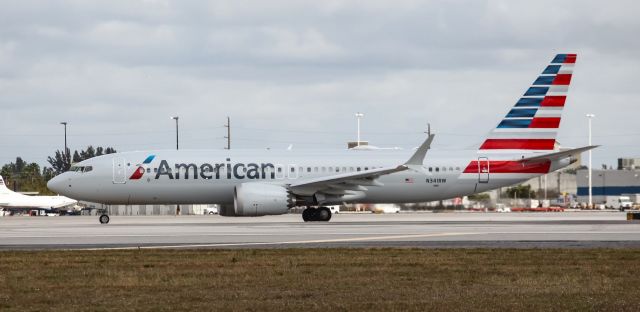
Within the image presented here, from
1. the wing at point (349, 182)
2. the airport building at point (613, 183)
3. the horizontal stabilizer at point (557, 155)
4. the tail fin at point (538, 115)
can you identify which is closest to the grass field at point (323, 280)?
the wing at point (349, 182)

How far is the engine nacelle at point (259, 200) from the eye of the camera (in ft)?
159

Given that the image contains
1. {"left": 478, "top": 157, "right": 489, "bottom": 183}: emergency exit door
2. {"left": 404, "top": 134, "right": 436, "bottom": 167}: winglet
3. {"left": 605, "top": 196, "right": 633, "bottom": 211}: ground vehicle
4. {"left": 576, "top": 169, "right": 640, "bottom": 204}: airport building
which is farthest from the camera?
{"left": 576, "top": 169, "right": 640, "bottom": 204}: airport building

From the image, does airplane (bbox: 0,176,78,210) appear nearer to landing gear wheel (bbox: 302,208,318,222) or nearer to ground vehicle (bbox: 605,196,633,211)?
landing gear wheel (bbox: 302,208,318,222)

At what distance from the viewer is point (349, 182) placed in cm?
5053

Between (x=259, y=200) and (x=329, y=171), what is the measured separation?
524cm

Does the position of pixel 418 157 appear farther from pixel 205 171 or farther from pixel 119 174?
pixel 119 174

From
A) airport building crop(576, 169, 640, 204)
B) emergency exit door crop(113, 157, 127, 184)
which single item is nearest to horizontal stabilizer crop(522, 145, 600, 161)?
emergency exit door crop(113, 157, 127, 184)

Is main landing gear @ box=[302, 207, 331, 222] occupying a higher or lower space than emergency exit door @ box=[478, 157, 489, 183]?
lower

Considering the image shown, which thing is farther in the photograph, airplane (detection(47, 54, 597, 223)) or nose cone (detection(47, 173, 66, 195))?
nose cone (detection(47, 173, 66, 195))

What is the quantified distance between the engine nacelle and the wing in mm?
1374

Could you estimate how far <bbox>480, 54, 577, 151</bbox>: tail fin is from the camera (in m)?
53.9

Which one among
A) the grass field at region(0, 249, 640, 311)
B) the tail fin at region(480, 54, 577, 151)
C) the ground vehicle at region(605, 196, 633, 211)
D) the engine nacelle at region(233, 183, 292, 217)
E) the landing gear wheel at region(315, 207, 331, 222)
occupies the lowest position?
the ground vehicle at region(605, 196, 633, 211)

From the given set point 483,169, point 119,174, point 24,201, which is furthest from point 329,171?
point 24,201

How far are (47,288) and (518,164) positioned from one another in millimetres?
38085
